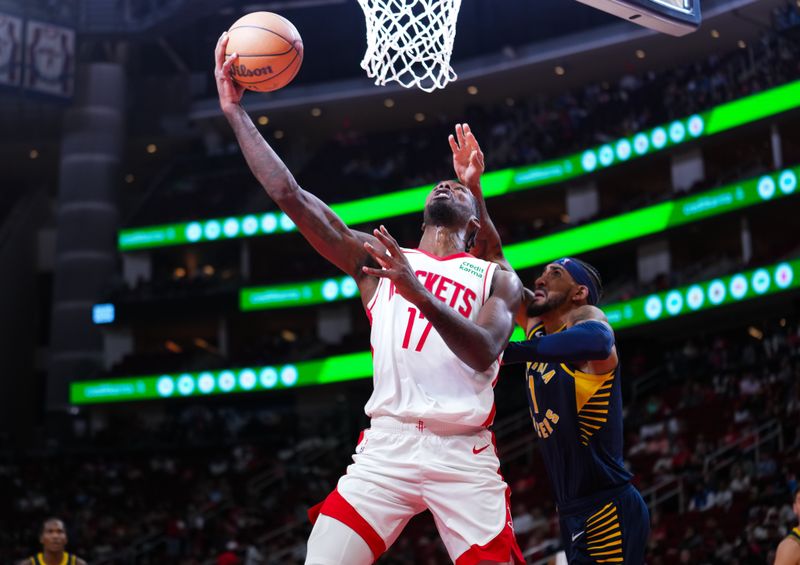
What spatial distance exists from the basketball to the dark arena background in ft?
47.5

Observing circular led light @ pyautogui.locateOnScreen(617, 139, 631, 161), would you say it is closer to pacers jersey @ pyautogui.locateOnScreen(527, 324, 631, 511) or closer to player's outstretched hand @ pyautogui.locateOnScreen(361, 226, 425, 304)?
pacers jersey @ pyautogui.locateOnScreen(527, 324, 631, 511)

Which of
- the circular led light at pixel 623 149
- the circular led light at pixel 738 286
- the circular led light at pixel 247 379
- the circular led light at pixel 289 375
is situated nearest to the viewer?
the circular led light at pixel 738 286

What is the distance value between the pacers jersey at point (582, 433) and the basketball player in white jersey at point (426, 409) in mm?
724

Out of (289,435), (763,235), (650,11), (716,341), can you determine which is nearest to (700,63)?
(763,235)

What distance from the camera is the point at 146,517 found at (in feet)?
87.2

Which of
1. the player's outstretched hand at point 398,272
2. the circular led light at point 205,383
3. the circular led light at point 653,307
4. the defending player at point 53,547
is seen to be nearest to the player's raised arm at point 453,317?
the player's outstretched hand at point 398,272

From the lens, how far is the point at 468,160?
571cm

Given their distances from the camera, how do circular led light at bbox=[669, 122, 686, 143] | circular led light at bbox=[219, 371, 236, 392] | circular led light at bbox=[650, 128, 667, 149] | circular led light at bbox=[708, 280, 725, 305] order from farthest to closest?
circular led light at bbox=[219, 371, 236, 392]
circular led light at bbox=[650, 128, 667, 149]
circular led light at bbox=[669, 122, 686, 143]
circular led light at bbox=[708, 280, 725, 305]

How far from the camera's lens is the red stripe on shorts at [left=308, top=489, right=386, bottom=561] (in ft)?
14.7

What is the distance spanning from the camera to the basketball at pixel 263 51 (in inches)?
206

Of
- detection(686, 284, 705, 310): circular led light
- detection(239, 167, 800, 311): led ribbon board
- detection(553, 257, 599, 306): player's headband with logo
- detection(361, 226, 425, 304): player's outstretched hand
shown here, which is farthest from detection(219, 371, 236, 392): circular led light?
detection(361, 226, 425, 304): player's outstretched hand

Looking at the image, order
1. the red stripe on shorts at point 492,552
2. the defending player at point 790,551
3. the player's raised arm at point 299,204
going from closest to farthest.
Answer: the red stripe on shorts at point 492,552, the player's raised arm at point 299,204, the defending player at point 790,551

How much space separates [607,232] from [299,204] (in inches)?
948

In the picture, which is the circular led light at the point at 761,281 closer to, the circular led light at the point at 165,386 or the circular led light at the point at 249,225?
the circular led light at the point at 249,225
